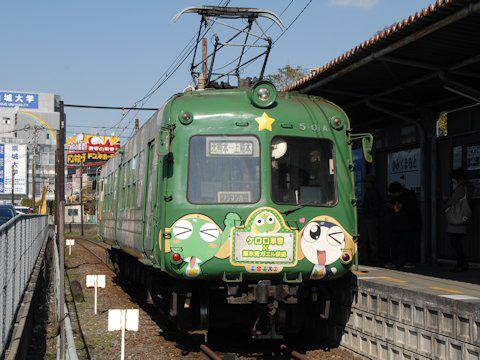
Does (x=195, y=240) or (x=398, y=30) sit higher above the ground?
(x=398, y=30)

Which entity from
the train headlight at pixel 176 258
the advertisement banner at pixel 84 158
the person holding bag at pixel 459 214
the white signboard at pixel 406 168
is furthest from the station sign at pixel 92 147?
the train headlight at pixel 176 258

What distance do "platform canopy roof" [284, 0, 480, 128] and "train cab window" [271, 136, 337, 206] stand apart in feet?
5.69

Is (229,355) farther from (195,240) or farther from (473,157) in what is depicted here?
(473,157)

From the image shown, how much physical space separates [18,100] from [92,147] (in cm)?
3415

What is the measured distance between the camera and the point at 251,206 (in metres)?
8.05

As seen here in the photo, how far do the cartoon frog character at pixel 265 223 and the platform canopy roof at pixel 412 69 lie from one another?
9.19 feet

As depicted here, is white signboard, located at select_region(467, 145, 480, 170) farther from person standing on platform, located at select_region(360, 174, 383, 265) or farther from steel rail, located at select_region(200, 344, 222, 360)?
steel rail, located at select_region(200, 344, 222, 360)

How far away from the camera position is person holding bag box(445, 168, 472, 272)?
10.3m

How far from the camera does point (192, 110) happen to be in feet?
27.2

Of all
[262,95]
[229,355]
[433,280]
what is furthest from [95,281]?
[433,280]

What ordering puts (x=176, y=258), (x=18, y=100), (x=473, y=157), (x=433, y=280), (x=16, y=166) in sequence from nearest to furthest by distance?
(x=176, y=258)
(x=433, y=280)
(x=473, y=157)
(x=16, y=166)
(x=18, y=100)

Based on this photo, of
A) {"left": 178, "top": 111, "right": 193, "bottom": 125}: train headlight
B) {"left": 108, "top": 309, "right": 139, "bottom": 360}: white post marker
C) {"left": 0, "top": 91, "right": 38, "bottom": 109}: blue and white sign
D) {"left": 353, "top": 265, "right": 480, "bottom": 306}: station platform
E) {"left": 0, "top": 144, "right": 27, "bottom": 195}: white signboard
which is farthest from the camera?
{"left": 0, "top": 91, "right": 38, "bottom": 109}: blue and white sign

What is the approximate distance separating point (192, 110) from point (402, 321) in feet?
11.0

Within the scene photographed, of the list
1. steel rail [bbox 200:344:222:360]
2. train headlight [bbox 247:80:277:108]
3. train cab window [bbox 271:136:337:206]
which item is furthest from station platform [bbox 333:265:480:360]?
train headlight [bbox 247:80:277:108]
